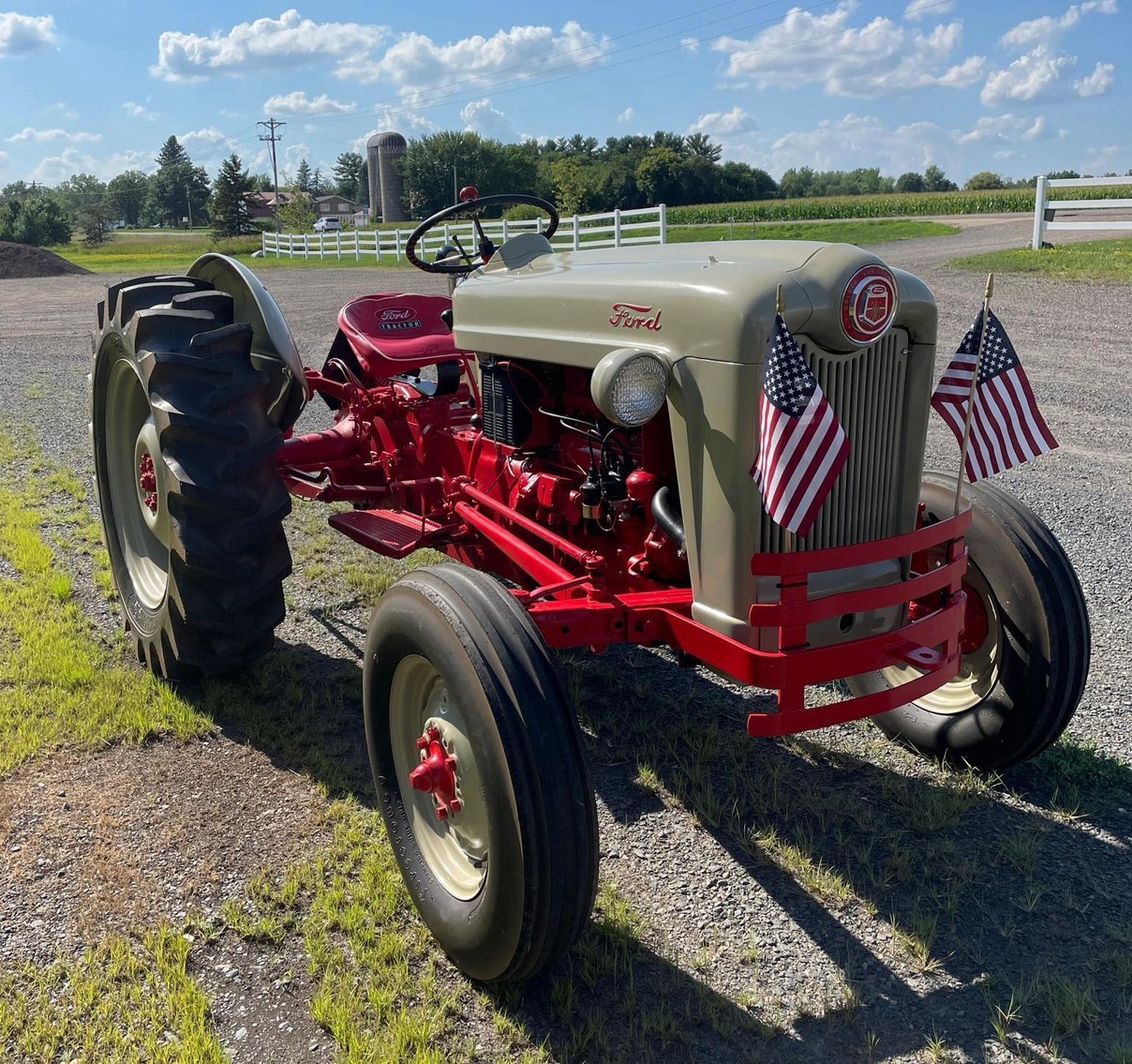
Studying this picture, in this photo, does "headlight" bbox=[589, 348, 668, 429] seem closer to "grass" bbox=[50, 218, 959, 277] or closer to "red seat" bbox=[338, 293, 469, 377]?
"red seat" bbox=[338, 293, 469, 377]

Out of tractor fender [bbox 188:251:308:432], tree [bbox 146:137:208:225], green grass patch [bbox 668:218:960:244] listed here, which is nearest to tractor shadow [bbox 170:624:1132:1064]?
tractor fender [bbox 188:251:308:432]

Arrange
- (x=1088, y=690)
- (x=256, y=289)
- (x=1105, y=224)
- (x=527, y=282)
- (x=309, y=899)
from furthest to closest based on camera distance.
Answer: (x=1105, y=224) < (x=256, y=289) < (x=1088, y=690) < (x=527, y=282) < (x=309, y=899)

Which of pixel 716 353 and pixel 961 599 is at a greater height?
pixel 716 353

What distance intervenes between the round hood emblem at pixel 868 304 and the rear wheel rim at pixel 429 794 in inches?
51.8

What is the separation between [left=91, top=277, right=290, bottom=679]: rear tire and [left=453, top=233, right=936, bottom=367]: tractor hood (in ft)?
3.22

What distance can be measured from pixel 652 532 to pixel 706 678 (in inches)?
49.8

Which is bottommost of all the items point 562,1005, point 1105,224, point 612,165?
point 562,1005

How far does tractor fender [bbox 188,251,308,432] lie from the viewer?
402cm

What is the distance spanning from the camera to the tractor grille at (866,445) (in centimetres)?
257

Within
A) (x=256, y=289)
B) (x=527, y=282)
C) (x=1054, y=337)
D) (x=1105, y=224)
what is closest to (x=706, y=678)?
(x=527, y=282)

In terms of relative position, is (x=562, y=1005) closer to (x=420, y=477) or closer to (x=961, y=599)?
(x=961, y=599)

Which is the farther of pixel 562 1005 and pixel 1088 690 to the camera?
pixel 1088 690

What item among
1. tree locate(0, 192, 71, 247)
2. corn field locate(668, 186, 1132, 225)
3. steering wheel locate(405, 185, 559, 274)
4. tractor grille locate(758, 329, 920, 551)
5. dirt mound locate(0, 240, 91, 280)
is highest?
tree locate(0, 192, 71, 247)

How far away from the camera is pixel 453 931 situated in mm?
2445
